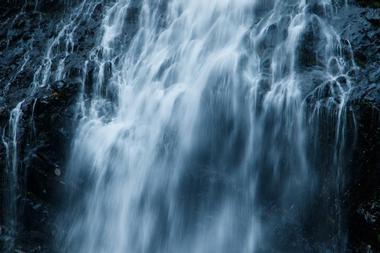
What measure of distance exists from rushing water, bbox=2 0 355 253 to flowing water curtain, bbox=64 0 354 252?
0.07 feet

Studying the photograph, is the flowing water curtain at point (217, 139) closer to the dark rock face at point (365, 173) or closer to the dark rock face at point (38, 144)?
the dark rock face at point (365, 173)

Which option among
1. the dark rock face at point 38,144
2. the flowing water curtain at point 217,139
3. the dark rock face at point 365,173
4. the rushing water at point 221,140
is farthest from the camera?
the dark rock face at point 38,144

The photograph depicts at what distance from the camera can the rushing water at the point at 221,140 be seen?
793 cm

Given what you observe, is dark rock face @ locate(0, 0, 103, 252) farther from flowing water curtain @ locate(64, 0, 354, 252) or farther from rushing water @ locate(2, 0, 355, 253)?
flowing water curtain @ locate(64, 0, 354, 252)

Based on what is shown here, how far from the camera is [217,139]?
869cm

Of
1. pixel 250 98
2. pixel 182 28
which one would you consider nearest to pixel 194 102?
pixel 250 98

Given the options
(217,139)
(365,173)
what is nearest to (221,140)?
(217,139)

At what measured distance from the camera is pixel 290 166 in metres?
8.00

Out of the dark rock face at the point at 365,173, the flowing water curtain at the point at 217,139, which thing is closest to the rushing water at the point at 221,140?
the flowing water curtain at the point at 217,139

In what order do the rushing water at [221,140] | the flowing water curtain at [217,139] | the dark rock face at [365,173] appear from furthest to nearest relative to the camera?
the flowing water curtain at [217,139] → the rushing water at [221,140] → the dark rock face at [365,173]

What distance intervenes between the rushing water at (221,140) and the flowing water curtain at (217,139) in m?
0.02

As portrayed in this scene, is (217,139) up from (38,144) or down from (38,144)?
up

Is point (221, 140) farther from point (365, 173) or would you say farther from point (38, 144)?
point (38, 144)

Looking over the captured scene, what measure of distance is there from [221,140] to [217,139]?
9cm
